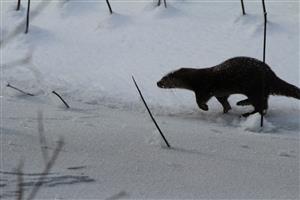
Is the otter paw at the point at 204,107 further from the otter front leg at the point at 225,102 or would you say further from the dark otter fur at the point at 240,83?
the otter front leg at the point at 225,102

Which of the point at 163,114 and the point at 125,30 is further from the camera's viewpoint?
the point at 125,30

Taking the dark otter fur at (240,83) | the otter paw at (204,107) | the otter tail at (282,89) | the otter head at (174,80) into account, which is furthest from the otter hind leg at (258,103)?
the otter head at (174,80)

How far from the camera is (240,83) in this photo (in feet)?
12.5

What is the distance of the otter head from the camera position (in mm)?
4051

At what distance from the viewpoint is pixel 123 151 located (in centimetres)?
274

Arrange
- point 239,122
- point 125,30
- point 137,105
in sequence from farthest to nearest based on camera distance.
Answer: point 125,30, point 137,105, point 239,122

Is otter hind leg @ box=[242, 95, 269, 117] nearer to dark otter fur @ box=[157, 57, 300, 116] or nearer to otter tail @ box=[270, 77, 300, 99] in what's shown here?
dark otter fur @ box=[157, 57, 300, 116]

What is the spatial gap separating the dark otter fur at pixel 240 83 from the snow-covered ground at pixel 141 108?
0.35 ft

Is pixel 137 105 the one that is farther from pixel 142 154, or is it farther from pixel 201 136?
pixel 142 154

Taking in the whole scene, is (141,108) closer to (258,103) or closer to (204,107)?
(204,107)

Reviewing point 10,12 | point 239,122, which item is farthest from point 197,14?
point 239,122

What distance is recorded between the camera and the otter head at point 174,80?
4051 mm

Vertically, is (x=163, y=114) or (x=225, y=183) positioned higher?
(x=225, y=183)

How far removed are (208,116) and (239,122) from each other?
234mm
